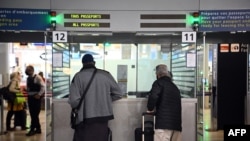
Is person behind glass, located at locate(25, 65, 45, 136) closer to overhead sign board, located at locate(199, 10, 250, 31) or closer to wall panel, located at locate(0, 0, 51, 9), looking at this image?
wall panel, located at locate(0, 0, 51, 9)

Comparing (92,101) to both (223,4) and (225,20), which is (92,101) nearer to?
(225,20)

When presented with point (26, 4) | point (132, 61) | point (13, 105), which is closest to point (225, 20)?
point (132, 61)

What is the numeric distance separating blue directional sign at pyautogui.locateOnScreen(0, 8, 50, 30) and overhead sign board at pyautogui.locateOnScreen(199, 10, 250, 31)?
89.1 inches

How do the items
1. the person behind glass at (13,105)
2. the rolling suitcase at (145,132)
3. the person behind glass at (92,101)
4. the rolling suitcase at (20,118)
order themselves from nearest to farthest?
the person behind glass at (92,101)
the rolling suitcase at (145,132)
the person behind glass at (13,105)
the rolling suitcase at (20,118)

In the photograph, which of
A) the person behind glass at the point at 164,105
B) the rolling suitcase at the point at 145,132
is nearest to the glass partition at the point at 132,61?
the rolling suitcase at the point at 145,132

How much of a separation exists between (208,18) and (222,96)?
370 cm

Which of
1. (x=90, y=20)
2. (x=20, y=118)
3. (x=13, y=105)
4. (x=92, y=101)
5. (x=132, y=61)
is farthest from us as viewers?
(x=20, y=118)

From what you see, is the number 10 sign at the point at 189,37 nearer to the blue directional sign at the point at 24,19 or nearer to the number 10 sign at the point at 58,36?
the number 10 sign at the point at 58,36

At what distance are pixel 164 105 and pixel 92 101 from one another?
2.85 ft

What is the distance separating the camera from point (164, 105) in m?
4.48

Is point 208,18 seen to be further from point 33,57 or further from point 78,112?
point 33,57

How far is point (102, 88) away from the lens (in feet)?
14.4

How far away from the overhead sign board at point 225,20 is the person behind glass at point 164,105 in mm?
1265

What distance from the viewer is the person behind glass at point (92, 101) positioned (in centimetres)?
434
